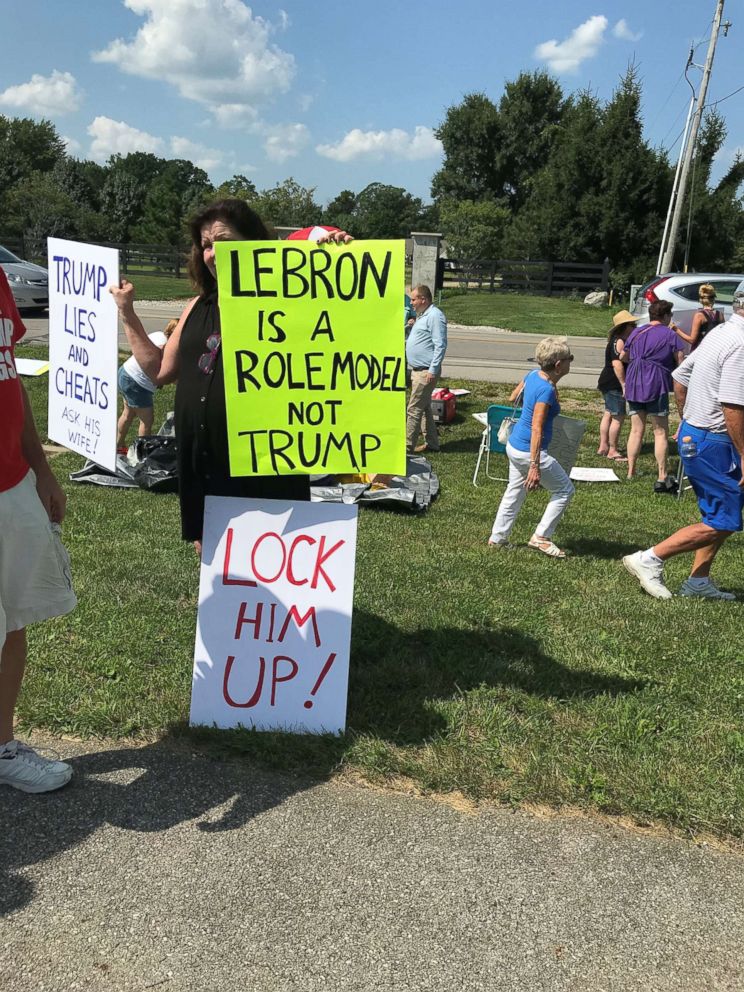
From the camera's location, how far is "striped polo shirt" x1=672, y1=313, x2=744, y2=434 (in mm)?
4453

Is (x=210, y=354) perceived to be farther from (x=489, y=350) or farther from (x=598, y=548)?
(x=489, y=350)

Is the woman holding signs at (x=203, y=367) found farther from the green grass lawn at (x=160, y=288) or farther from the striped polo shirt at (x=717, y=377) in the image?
the green grass lawn at (x=160, y=288)

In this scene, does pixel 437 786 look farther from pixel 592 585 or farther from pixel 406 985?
pixel 592 585

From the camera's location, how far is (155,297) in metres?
25.1

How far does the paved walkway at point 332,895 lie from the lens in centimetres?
220

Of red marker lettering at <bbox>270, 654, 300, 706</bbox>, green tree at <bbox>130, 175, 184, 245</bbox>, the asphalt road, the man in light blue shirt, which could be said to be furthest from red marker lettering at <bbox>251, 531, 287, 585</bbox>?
green tree at <bbox>130, 175, 184, 245</bbox>

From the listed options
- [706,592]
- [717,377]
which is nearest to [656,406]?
[706,592]

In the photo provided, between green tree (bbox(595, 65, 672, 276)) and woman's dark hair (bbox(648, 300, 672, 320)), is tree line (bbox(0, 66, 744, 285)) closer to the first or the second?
green tree (bbox(595, 65, 672, 276))

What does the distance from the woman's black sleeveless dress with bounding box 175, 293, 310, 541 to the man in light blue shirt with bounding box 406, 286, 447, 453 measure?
19.0 ft

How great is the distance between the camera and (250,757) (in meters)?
3.17

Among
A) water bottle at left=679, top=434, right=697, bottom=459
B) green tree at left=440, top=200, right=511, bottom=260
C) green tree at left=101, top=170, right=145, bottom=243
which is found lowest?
water bottle at left=679, top=434, right=697, bottom=459

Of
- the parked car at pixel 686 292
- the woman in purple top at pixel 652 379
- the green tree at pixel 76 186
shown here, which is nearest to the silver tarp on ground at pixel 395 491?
the woman in purple top at pixel 652 379

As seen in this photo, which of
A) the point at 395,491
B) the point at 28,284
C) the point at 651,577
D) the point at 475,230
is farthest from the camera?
the point at 475,230

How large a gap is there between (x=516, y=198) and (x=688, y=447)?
57213 mm
